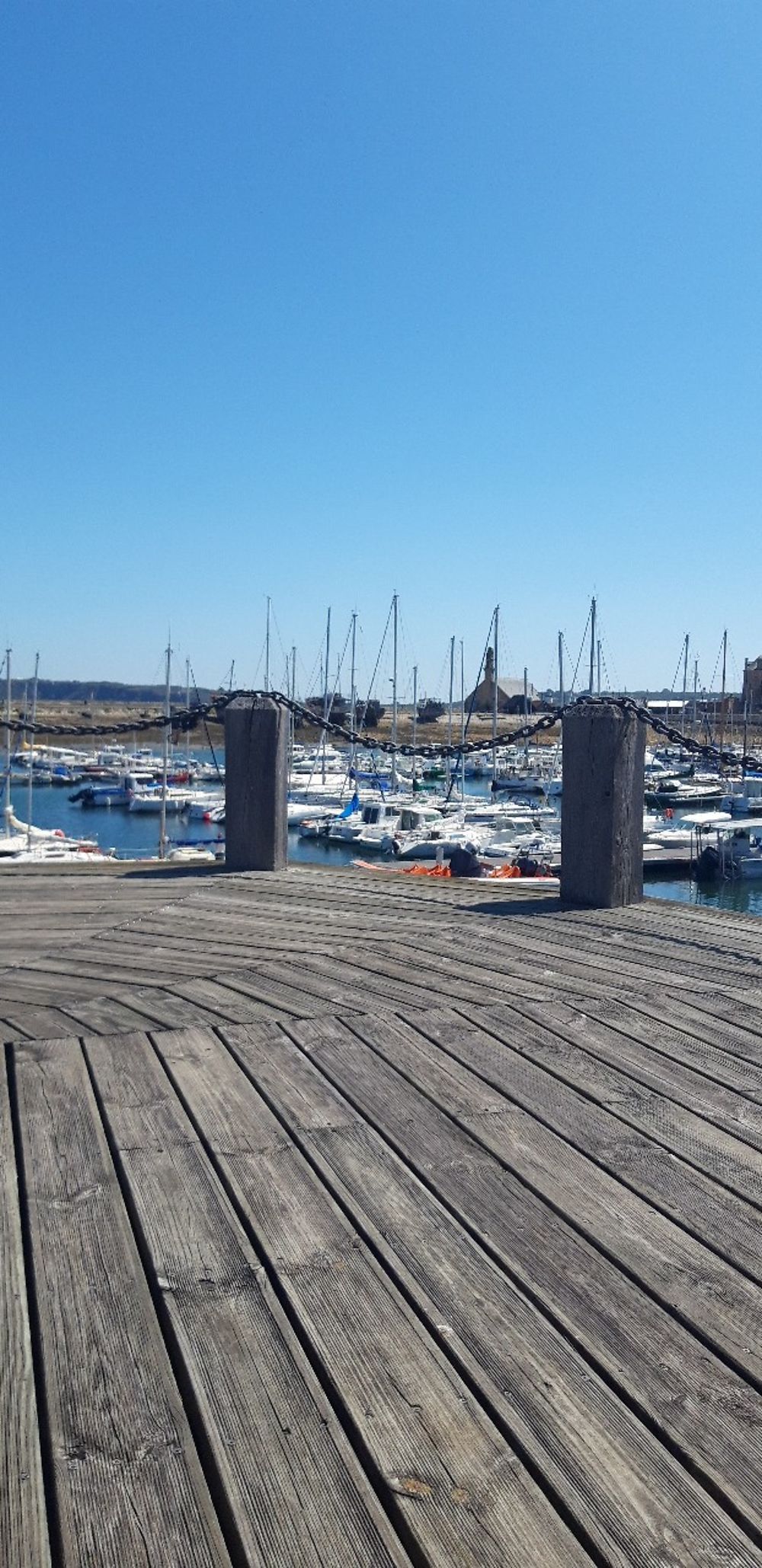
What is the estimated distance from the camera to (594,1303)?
7.51 feet

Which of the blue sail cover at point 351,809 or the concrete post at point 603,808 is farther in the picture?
the blue sail cover at point 351,809

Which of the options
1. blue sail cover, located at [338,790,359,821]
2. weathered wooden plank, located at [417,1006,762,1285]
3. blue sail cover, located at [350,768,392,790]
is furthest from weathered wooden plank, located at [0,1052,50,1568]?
blue sail cover, located at [350,768,392,790]

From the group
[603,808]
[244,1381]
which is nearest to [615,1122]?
[244,1381]

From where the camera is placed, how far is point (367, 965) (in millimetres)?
4617

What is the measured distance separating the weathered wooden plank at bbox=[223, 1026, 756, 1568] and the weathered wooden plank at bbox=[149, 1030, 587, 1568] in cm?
4

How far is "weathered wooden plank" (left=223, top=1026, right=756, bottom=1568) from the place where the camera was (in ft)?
5.64

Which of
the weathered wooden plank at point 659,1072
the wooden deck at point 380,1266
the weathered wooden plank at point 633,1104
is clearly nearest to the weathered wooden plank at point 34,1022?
the wooden deck at point 380,1266

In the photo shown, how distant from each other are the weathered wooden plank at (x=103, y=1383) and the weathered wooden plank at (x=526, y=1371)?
480 mm

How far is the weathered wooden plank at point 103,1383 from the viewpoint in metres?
1.67

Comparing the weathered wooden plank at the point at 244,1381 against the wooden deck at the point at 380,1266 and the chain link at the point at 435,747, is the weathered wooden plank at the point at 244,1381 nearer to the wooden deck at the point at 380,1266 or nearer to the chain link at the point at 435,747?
the wooden deck at the point at 380,1266

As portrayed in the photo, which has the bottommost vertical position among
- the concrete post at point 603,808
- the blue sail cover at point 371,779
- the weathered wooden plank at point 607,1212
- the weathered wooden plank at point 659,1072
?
the blue sail cover at point 371,779

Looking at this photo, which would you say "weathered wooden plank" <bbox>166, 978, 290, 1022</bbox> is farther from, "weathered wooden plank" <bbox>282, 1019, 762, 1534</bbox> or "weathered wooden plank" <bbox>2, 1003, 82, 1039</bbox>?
"weathered wooden plank" <bbox>282, 1019, 762, 1534</bbox>

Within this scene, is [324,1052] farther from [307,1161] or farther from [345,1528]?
[345,1528]

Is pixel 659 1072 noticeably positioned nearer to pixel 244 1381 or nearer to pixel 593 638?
pixel 244 1381
